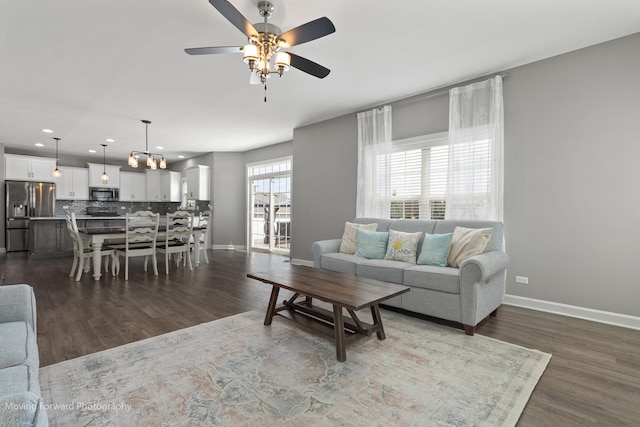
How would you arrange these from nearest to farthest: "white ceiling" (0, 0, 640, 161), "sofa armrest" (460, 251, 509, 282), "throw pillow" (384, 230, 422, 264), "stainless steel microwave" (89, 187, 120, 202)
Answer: "white ceiling" (0, 0, 640, 161), "sofa armrest" (460, 251, 509, 282), "throw pillow" (384, 230, 422, 264), "stainless steel microwave" (89, 187, 120, 202)

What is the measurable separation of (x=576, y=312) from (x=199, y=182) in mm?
8180

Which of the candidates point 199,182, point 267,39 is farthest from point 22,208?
point 267,39

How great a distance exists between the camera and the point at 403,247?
3.56 metres

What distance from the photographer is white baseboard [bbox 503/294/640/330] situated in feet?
9.36

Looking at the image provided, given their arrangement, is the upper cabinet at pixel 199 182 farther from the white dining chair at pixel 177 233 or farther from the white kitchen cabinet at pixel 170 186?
the white dining chair at pixel 177 233

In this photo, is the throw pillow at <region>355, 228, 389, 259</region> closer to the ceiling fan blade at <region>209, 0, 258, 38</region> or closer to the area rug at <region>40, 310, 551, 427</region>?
the area rug at <region>40, 310, 551, 427</region>

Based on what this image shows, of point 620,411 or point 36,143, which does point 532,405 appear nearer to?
point 620,411

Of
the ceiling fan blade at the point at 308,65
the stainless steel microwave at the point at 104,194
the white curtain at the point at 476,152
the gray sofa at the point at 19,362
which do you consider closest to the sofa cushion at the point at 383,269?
the white curtain at the point at 476,152

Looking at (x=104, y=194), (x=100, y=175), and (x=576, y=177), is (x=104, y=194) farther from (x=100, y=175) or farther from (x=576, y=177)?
(x=576, y=177)

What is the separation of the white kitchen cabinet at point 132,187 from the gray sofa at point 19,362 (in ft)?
28.7

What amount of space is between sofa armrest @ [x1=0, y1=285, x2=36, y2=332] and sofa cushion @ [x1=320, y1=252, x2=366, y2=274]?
2749 mm

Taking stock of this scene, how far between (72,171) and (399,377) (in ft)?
32.7

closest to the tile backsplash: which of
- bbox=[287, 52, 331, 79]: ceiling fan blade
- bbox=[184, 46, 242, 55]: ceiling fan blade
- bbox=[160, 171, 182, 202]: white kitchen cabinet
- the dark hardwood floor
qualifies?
bbox=[160, 171, 182, 202]: white kitchen cabinet

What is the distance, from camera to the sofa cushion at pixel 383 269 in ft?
10.4
